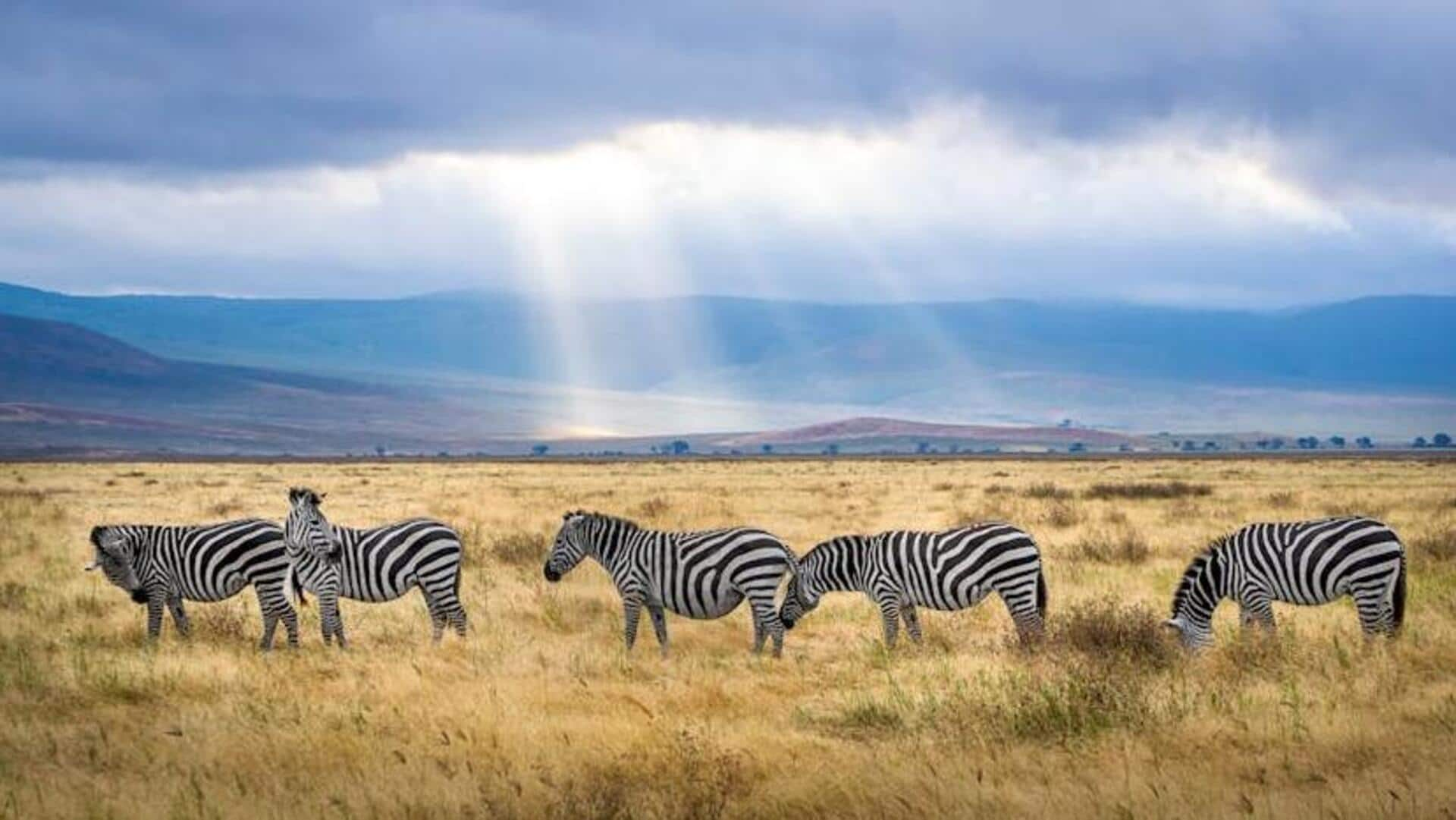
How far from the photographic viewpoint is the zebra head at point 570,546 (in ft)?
59.4

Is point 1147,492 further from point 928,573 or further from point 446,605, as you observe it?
point 446,605

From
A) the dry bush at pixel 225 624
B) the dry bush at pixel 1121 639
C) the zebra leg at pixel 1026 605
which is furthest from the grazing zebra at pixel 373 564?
the dry bush at pixel 1121 639

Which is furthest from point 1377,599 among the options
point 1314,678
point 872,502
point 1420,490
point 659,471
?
point 659,471

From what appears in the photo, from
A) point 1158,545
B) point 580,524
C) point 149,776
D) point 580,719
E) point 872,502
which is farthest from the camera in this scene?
point 872,502

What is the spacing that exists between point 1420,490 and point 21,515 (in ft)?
146

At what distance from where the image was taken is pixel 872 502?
49500mm

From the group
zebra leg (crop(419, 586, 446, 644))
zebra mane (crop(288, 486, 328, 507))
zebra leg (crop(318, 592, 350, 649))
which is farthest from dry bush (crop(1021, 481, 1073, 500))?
zebra mane (crop(288, 486, 328, 507))

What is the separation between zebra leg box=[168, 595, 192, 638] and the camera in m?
18.3

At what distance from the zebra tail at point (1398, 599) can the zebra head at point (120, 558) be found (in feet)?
45.4

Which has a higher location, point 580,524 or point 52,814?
point 580,524

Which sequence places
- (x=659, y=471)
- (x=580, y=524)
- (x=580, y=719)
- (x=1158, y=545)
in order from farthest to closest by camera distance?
(x=659, y=471) < (x=1158, y=545) < (x=580, y=524) < (x=580, y=719)

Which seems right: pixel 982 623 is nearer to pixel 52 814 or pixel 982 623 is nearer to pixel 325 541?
pixel 325 541

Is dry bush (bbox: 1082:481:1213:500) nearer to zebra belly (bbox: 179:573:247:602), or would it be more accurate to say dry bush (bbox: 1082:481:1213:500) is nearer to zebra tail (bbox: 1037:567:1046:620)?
zebra tail (bbox: 1037:567:1046:620)

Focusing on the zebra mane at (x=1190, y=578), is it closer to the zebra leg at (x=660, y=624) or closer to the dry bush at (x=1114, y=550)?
the zebra leg at (x=660, y=624)
